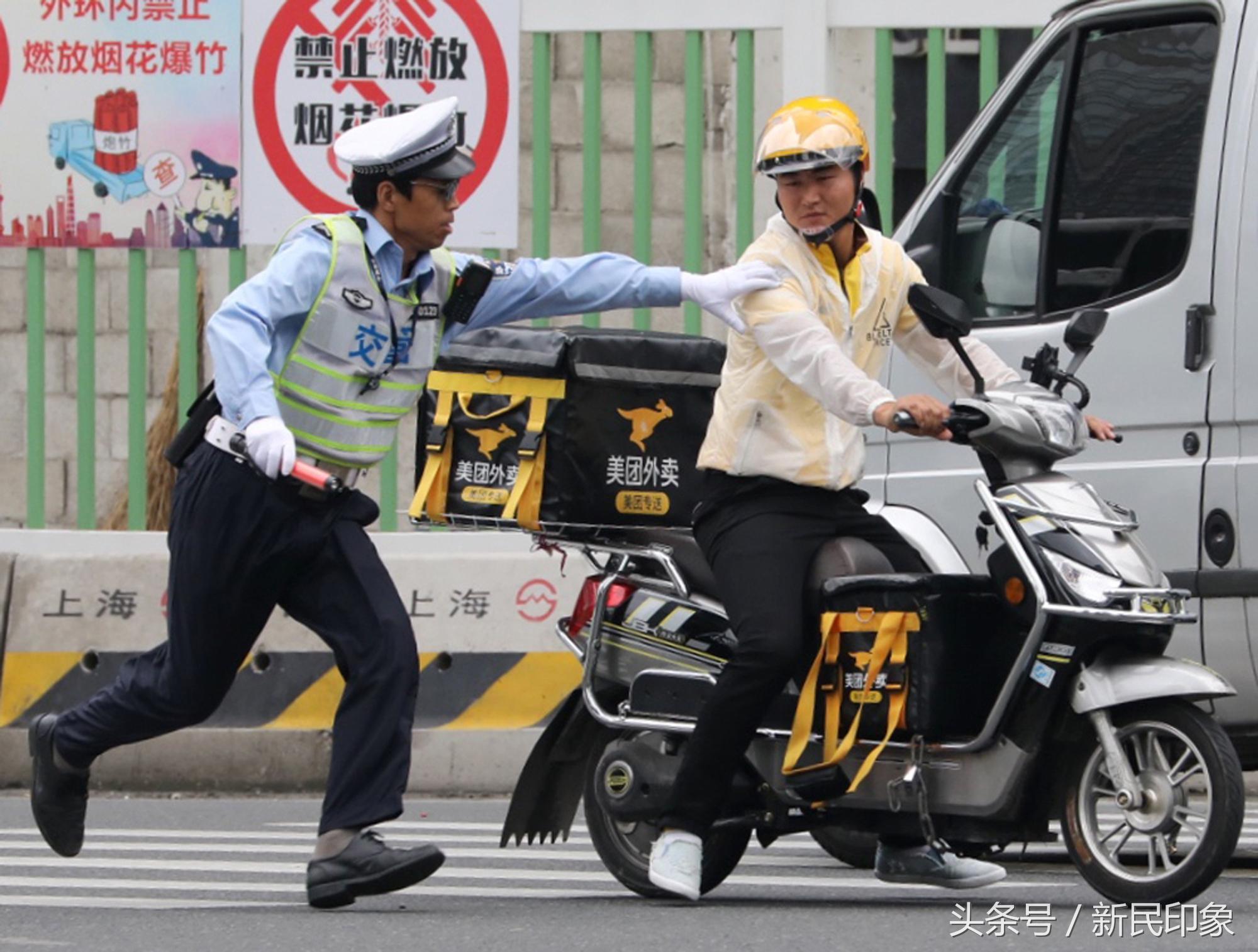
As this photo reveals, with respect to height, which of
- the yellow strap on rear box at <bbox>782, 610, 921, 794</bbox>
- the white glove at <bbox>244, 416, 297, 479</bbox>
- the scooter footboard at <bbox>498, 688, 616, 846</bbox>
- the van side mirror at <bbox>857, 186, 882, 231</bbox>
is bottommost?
the scooter footboard at <bbox>498, 688, 616, 846</bbox>

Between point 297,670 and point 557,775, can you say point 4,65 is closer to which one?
point 297,670

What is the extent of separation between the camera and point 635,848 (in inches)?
259

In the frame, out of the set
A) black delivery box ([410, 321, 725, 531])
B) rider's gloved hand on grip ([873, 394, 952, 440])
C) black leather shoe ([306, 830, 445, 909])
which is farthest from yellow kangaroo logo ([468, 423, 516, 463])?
rider's gloved hand on grip ([873, 394, 952, 440])

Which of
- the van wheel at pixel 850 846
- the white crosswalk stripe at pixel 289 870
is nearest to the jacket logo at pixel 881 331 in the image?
the white crosswalk stripe at pixel 289 870

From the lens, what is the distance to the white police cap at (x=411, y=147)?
6266 millimetres

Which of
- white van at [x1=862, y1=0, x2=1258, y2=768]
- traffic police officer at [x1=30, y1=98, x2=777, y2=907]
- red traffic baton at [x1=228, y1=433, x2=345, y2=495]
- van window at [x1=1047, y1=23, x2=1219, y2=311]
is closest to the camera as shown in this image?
red traffic baton at [x1=228, y1=433, x2=345, y2=495]

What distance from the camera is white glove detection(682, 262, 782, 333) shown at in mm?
6137

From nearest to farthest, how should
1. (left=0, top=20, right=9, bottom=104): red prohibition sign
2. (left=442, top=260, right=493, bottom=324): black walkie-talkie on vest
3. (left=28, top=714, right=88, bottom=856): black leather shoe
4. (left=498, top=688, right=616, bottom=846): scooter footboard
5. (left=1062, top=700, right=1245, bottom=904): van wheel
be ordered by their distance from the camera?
1. (left=1062, top=700, right=1245, bottom=904): van wheel
2. (left=442, top=260, right=493, bottom=324): black walkie-talkie on vest
3. (left=28, top=714, right=88, bottom=856): black leather shoe
4. (left=498, top=688, right=616, bottom=846): scooter footboard
5. (left=0, top=20, right=9, bottom=104): red prohibition sign

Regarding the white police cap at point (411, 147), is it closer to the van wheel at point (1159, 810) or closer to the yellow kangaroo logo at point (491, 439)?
the yellow kangaroo logo at point (491, 439)

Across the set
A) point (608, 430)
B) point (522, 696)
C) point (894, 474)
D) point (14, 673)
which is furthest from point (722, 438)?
point (14, 673)

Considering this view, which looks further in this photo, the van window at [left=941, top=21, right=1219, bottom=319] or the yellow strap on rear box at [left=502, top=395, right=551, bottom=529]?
the van window at [left=941, top=21, right=1219, bottom=319]

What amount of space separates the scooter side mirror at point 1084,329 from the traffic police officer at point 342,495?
66 cm

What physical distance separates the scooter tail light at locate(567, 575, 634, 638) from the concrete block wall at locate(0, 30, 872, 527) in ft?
10.8

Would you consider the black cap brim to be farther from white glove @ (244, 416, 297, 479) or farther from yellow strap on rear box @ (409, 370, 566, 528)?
white glove @ (244, 416, 297, 479)
